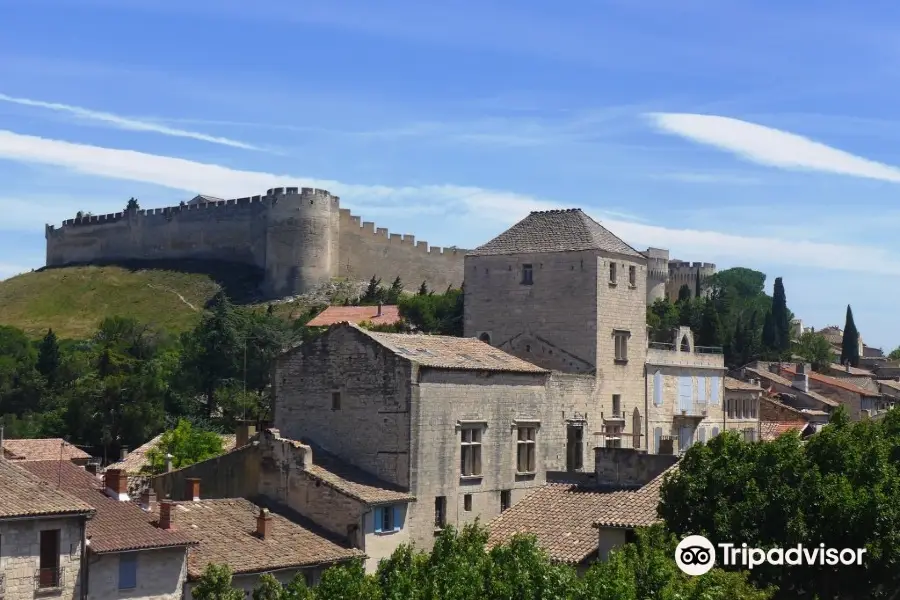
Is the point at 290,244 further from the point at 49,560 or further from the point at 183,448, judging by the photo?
the point at 49,560

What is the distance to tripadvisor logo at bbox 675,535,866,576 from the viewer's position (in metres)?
25.4

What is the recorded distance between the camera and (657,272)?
12188 cm

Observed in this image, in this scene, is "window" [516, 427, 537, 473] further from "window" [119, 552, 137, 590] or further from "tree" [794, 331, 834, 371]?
"tree" [794, 331, 834, 371]

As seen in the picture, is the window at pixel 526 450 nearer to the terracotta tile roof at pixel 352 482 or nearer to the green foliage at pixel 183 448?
the terracotta tile roof at pixel 352 482

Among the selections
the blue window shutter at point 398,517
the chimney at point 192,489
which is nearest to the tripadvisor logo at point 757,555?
the blue window shutter at point 398,517

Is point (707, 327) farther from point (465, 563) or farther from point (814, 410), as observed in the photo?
point (465, 563)

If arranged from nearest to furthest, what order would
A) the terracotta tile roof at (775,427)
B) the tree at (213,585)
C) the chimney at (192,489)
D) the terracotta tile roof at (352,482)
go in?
the tree at (213,585) → the chimney at (192,489) → the terracotta tile roof at (352,482) → the terracotta tile roof at (775,427)

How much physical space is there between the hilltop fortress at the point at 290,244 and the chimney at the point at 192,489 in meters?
74.7

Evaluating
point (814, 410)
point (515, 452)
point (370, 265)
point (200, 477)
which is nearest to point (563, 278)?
point (515, 452)

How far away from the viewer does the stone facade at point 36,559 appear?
86.2 feet

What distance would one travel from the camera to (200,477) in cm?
3750

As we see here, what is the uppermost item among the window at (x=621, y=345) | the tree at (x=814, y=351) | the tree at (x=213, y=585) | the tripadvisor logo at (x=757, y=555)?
the tree at (x=814, y=351)

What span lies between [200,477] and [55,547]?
1047 centimetres

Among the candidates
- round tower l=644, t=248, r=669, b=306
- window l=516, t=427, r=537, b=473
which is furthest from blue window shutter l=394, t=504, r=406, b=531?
round tower l=644, t=248, r=669, b=306
